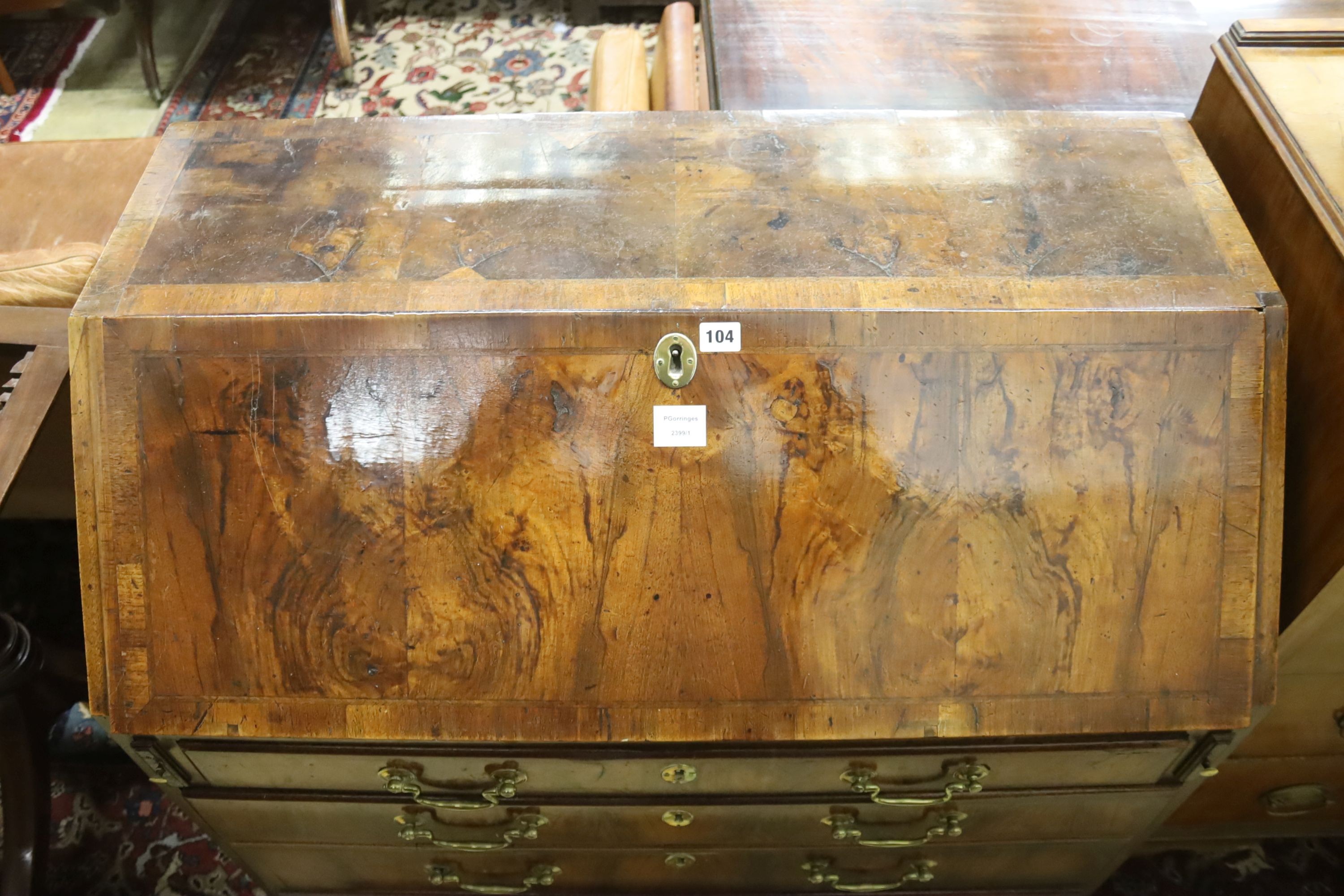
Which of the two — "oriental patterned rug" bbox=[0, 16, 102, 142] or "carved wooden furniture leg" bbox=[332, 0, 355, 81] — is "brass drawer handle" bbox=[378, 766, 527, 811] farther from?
"oriental patterned rug" bbox=[0, 16, 102, 142]

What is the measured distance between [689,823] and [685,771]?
18 cm

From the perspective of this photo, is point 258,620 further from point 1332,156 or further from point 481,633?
point 1332,156

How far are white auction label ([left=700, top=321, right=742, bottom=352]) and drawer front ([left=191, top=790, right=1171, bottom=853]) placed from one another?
2.28ft

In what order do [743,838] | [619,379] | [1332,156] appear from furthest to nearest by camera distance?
[743,838] < [1332,156] < [619,379]

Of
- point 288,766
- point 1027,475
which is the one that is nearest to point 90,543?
point 288,766

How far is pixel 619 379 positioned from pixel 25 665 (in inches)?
46.8

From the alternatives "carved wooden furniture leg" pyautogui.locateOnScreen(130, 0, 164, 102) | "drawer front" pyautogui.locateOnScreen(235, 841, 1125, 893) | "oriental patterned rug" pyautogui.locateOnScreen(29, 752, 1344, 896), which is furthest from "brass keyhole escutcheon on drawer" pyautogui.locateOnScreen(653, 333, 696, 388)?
"carved wooden furniture leg" pyautogui.locateOnScreen(130, 0, 164, 102)

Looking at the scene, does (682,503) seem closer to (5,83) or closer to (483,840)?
(483,840)

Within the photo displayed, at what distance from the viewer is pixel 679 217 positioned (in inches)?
53.5

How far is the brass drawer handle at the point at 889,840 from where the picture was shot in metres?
1.41

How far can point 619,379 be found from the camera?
1.23 m

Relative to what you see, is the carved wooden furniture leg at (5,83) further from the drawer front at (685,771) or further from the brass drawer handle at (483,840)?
the brass drawer handle at (483,840)

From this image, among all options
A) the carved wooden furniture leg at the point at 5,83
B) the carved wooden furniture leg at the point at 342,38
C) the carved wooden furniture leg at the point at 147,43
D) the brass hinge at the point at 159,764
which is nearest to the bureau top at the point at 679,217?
the brass hinge at the point at 159,764

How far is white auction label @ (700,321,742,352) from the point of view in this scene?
1218 millimetres
